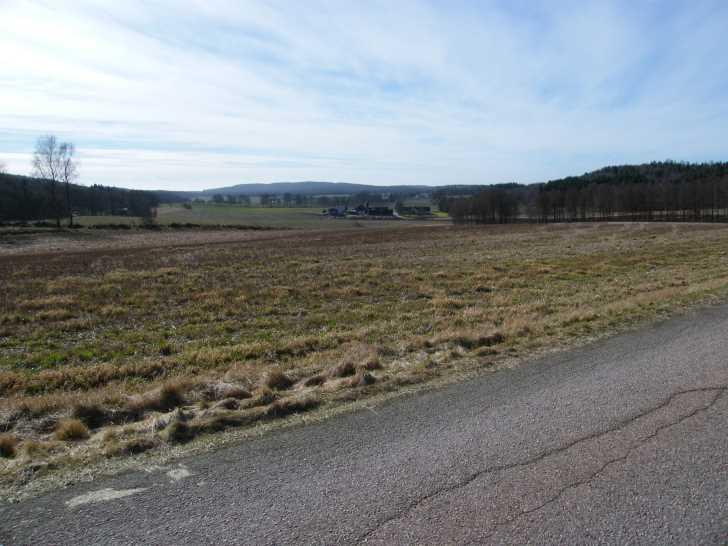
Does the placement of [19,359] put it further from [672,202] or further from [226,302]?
[672,202]

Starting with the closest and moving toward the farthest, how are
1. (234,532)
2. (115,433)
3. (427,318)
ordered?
(234,532)
(115,433)
(427,318)

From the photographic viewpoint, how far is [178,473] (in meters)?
4.72

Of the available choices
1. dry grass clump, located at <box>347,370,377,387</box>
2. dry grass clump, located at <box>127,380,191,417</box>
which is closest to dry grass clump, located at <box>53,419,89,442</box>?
dry grass clump, located at <box>127,380,191,417</box>

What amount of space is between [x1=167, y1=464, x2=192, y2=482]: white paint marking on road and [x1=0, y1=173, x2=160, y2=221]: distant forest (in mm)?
82311

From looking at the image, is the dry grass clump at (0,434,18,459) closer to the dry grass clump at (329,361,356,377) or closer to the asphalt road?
the asphalt road

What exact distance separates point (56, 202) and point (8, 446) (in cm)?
8311

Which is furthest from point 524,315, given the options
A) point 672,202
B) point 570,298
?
point 672,202

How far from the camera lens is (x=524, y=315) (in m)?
12.3

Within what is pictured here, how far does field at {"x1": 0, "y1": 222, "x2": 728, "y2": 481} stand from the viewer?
6266mm

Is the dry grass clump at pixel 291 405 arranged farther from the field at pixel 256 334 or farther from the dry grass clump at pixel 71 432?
the dry grass clump at pixel 71 432

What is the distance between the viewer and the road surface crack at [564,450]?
13.1 ft

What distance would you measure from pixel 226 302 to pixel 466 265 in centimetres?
1428

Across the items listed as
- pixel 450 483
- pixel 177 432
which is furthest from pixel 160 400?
pixel 450 483

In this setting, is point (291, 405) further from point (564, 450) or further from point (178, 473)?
point (564, 450)
